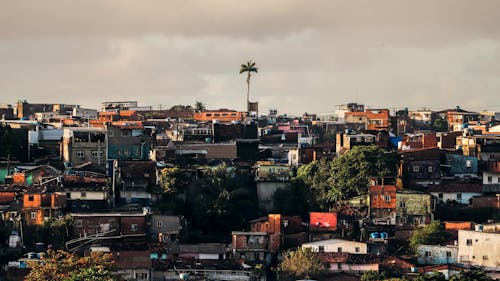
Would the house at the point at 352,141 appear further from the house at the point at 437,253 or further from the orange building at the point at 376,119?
the orange building at the point at 376,119

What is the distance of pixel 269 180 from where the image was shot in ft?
196

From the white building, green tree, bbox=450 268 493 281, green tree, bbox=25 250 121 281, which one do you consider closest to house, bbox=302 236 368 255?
the white building

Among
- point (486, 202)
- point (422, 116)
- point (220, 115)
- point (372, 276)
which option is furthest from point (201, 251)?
point (422, 116)

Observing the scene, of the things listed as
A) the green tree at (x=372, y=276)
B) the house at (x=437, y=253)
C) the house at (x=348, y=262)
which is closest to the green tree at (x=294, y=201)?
the house at (x=348, y=262)

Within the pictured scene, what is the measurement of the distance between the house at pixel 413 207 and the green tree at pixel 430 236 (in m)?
1.75

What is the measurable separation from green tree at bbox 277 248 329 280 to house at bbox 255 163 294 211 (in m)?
7.14

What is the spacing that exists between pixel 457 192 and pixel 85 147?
1696 centimetres

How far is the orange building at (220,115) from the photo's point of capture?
83406 millimetres

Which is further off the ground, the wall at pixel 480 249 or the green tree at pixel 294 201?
the green tree at pixel 294 201

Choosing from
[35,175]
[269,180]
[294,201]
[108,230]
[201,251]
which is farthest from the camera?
[269,180]

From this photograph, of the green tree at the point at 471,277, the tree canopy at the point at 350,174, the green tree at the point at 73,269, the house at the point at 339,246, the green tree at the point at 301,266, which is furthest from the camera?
the tree canopy at the point at 350,174

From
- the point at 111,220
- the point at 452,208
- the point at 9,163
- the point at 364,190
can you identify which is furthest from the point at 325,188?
the point at 9,163

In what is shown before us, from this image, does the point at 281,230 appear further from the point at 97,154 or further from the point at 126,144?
the point at 97,154

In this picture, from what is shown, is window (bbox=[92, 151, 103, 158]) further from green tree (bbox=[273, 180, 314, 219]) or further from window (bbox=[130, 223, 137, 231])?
window (bbox=[130, 223, 137, 231])
